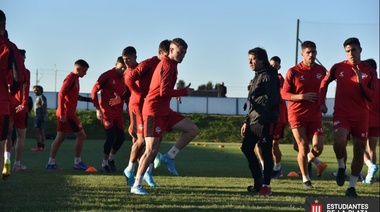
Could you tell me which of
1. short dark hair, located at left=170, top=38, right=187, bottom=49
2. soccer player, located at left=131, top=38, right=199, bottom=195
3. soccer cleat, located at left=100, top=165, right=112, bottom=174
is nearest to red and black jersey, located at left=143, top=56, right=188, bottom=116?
soccer player, located at left=131, top=38, right=199, bottom=195

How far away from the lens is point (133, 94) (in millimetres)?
11695

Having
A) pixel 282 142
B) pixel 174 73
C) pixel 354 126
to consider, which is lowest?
pixel 282 142

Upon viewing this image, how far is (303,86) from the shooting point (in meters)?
12.3

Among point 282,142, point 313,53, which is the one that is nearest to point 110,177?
point 313,53

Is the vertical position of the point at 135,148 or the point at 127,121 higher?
the point at 135,148

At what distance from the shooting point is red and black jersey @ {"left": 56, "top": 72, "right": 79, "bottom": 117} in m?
15.5

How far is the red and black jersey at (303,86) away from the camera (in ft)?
40.3

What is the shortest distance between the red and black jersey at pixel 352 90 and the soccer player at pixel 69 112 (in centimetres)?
626

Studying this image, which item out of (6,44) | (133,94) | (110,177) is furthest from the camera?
(110,177)

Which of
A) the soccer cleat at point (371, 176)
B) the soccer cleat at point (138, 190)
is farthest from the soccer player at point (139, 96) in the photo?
the soccer cleat at point (371, 176)

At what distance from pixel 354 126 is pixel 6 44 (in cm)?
512

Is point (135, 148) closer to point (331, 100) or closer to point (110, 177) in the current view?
point (110, 177)

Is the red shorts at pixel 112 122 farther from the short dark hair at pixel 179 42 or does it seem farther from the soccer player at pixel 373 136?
the short dark hair at pixel 179 42

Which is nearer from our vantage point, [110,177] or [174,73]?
[174,73]
